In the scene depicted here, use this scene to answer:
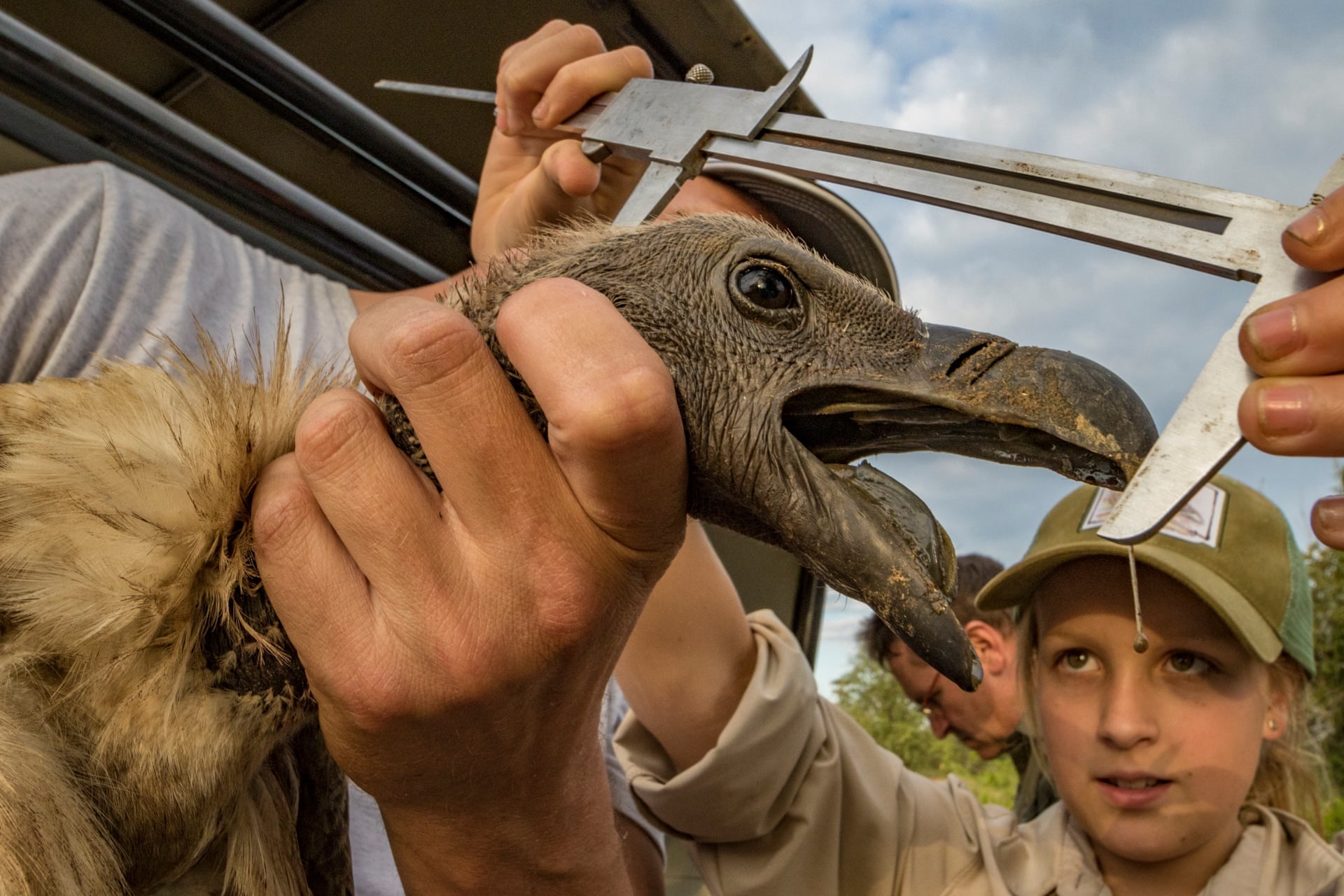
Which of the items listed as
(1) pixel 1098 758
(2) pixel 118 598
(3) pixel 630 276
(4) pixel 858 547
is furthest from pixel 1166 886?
(2) pixel 118 598

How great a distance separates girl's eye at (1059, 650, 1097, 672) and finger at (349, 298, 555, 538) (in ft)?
5.76

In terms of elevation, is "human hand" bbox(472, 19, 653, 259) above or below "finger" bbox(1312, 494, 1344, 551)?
above

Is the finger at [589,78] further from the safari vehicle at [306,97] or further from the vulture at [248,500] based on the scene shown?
the vulture at [248,500]

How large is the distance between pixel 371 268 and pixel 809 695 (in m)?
1.56

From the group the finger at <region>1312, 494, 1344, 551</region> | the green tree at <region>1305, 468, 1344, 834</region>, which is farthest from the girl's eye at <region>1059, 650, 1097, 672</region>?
the green tree at <region>1305, 468, 1344, 834</region>

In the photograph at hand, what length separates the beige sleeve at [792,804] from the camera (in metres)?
2.09

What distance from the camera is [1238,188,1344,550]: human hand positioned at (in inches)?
33.4

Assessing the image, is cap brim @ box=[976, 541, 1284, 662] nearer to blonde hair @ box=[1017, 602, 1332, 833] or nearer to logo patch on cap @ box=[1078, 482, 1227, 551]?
logo patch on cap @ box=[1078, 482, 1227, 551]

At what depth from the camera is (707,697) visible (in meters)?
2.18

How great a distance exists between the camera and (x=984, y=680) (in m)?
4.37

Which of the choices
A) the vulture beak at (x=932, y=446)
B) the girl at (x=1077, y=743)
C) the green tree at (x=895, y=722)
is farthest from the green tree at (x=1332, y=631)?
the vulture beak at (x=932, y=446)

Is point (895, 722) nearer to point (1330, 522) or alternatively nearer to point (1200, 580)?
point (1200, 580)

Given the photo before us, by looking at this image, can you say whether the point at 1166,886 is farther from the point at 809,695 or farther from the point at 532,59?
the point at 532,59

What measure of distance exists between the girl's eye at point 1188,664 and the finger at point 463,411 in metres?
1.86
